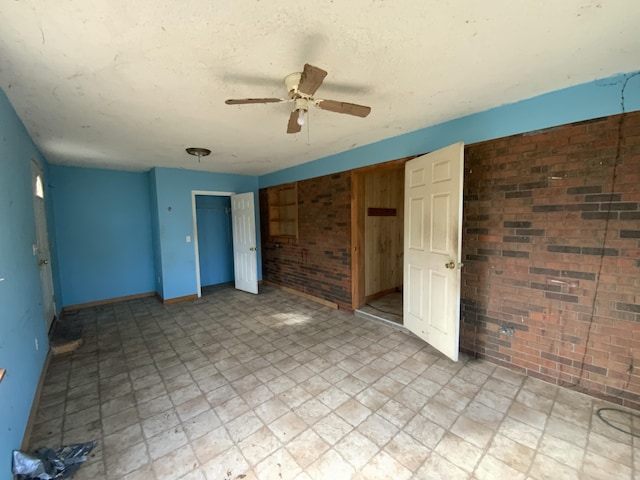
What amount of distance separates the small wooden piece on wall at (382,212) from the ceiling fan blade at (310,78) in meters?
2.97

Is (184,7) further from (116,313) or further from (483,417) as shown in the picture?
(116,313)

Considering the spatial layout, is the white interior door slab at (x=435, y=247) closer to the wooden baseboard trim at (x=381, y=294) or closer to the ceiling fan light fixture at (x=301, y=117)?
the wooden baseboard trim at (x=381, y=294)

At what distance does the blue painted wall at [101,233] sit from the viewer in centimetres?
437

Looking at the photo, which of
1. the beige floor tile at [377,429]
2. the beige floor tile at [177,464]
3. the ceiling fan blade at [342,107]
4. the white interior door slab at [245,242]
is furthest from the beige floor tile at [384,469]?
the white interior door slab at [245,242]

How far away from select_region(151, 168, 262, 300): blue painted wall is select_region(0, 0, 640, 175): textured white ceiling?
77.9 inches

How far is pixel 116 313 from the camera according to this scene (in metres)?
4.23

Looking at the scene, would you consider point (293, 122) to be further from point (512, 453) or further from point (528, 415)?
point (528, 415)

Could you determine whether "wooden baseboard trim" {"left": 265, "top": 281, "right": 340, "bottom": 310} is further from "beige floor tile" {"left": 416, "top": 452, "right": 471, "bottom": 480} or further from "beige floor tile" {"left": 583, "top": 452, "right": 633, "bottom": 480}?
"beige floor tile" {"left": 583, "top": 452, "right": 633, "bottom": 480}

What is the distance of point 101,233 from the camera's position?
4.66 meters

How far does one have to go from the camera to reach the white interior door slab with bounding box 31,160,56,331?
3037 mm

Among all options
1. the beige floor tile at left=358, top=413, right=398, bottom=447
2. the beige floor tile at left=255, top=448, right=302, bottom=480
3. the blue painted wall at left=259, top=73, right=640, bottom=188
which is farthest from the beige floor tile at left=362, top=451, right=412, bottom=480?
the blue painted wall at left=259, top=73, right=640, bottom=188

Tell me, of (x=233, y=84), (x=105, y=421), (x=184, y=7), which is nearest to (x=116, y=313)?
(x=105, y=421)

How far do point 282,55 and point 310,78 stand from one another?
286mm

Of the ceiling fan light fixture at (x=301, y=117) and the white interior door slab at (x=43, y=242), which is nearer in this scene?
the ceiling fan light fixture at (x=301, y=117)
